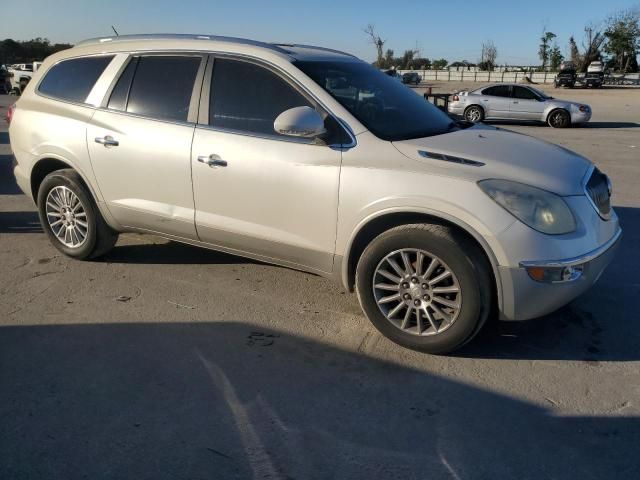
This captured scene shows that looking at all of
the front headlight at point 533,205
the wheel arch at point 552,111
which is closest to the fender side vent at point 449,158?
the front headlight at point 533,205

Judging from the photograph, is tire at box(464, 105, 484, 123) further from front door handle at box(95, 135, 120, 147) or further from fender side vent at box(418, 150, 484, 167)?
fender side vent at box(418, 150, 484, 167)

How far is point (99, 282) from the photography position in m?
4.59

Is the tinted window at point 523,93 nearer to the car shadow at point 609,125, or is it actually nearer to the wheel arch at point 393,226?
the car shadow at point 609,125

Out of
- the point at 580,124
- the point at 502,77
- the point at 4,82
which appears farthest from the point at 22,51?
the point at 580,124

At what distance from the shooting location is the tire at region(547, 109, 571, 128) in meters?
18.0

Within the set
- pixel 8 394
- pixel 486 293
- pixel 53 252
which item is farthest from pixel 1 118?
pixel 486 293

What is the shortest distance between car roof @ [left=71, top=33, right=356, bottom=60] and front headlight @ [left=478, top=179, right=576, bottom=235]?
5.61 feet

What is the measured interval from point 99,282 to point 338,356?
2246mm

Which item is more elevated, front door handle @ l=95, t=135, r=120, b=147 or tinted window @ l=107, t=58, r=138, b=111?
tinted window @ l=107, t=58, r=138, b=111

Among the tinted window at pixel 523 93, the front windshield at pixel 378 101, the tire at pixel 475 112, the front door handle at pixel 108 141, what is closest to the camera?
the front windshield at pixel 378 101

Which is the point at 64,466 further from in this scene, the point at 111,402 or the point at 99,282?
the point at 99,282

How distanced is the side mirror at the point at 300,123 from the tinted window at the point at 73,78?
2.01 m

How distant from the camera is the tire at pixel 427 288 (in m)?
3.24

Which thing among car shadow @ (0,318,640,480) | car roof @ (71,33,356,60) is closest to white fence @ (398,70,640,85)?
car roof @ (71,33,356,60)
